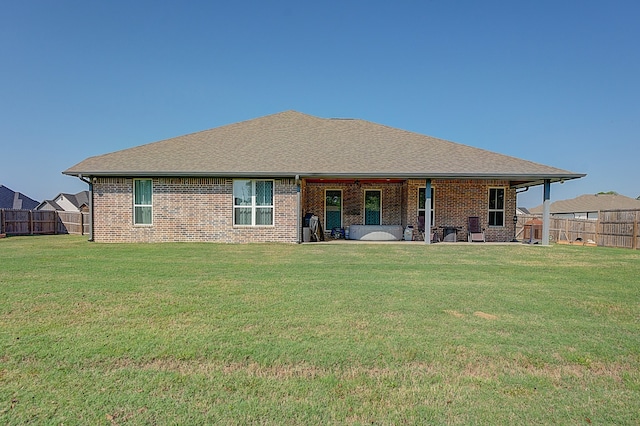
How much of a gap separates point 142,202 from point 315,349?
41.3 ft

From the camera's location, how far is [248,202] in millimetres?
14008

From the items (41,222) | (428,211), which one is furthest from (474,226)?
(41,222)

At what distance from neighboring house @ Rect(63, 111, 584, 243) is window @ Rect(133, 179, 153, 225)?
0.04 m

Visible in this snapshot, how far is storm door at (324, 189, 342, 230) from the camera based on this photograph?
16688mm

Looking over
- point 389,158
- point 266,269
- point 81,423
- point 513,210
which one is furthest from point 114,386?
point 513,210

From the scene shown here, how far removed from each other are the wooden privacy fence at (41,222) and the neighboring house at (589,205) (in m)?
40.1

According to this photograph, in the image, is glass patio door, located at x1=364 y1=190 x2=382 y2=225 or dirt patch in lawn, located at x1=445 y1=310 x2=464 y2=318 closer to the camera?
dirt patch in lawn, located at x1=445 y1=310 x2=464 y2=318

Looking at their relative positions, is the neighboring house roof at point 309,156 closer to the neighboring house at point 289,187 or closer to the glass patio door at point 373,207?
the neighboring house at point 289,187

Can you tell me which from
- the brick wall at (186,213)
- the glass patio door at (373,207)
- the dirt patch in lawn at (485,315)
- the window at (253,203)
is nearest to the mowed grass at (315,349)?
the dirt patch in lawn at (485,315)

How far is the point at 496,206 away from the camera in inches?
620

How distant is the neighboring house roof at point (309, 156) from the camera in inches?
523

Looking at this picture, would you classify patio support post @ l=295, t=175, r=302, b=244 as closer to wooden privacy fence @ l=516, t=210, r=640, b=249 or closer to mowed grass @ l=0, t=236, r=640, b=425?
mowed grass @ l=0, t=236, r=640, b=425

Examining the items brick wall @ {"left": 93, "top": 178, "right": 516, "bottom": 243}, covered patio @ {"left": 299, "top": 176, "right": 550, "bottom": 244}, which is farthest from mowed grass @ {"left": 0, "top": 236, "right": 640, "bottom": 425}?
covered patio @ {"left": 299, "top": 176, "right": 550, "bottom": 244}

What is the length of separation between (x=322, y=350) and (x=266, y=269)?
4581 millimetres
